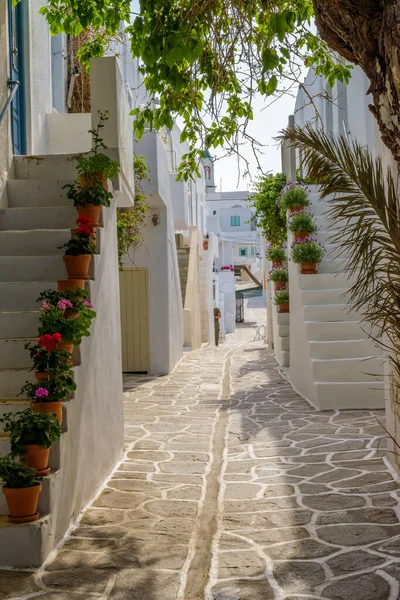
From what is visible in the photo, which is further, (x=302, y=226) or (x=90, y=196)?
(x=302, y=226)

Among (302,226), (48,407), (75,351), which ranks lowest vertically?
(48,407)

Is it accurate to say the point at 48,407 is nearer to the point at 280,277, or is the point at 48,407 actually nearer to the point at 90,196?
the point at 90,196

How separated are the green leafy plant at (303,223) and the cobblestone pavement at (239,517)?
3.66m

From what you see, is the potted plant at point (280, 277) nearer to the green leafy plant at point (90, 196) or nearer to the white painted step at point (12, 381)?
the green leafy plant at point (90, 196)

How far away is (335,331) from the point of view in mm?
9906

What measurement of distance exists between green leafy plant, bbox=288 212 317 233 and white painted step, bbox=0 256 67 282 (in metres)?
6.03

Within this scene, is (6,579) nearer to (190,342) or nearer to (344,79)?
(344,79)

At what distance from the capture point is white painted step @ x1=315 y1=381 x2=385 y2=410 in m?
8.90

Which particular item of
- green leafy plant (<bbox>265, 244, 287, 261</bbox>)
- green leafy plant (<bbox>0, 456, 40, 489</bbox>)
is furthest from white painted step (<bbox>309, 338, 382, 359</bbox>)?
green leafy plant (<bbox>0, 456, 40, 489</bbox>)

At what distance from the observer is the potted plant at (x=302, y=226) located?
1157cm

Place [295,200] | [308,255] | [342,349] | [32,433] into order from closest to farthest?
[32,433]
[342,349]
[308,255]
[295,200]

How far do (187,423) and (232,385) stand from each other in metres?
3.24

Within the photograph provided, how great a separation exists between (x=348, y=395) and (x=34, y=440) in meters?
5.60

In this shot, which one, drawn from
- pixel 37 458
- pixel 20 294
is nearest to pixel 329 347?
pixel 20 294
